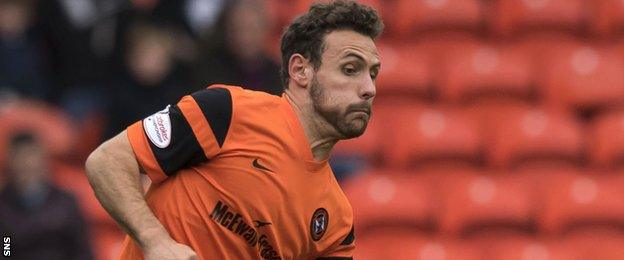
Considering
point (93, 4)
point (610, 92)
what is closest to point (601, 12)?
point (610, 92)

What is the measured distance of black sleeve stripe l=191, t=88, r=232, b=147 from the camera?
13.5 feet

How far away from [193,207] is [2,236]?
2706mm

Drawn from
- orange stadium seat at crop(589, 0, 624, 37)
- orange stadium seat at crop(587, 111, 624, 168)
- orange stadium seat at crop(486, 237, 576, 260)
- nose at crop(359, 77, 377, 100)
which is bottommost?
nose at crop(359, 77, 377, 100)

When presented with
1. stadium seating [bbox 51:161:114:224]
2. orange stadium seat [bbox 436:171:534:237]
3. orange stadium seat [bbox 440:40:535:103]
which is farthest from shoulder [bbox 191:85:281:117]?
orange stadium seat [bbox 440:40:535:103]

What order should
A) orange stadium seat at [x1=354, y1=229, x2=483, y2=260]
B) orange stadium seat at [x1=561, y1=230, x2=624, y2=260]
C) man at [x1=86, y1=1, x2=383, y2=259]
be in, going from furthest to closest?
orange stadium seat at [x1=561, y1=230, x2=624, y2=260] → orange stadium seat at [x1=354, y1=229, x2=483, y2=260] → man at [x1=86, y1=1, x2=383, y2=259]

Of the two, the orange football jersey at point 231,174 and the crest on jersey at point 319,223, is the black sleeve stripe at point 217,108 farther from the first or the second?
the crest on jersey at point 319,223

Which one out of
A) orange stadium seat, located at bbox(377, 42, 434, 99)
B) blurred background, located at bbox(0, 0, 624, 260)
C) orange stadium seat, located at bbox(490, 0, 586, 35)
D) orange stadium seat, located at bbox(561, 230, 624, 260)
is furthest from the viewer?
orange stadium seat, located at bbox(490, 0, 586, 35)

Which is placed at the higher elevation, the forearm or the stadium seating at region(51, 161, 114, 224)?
the stadium seating at region(51, 161, 114, 224)

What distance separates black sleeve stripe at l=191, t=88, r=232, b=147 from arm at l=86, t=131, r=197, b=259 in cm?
26

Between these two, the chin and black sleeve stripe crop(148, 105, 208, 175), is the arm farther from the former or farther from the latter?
the chin

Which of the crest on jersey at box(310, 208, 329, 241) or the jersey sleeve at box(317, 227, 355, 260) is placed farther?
the jersey sleeve at box(317, 227, 355, 260)

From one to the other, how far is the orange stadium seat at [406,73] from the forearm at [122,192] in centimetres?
442

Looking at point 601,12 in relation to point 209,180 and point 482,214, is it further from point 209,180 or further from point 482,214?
point 209,180

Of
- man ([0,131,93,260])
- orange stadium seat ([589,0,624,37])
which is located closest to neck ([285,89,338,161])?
man ([0,131,93,260])
